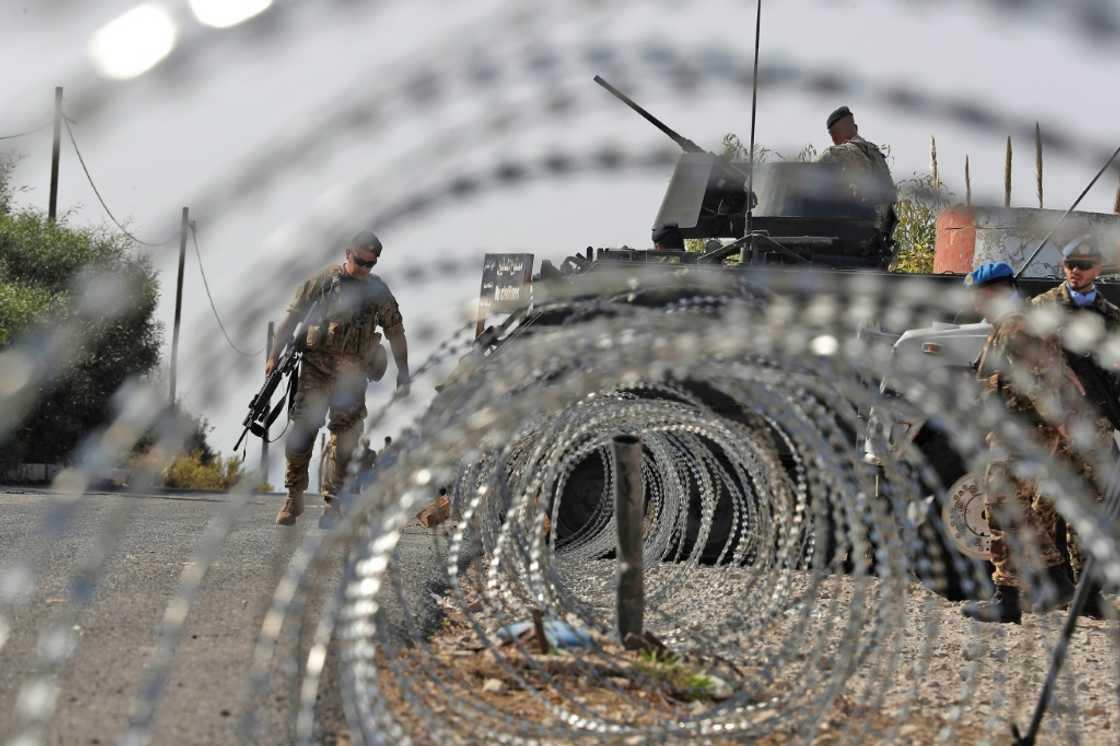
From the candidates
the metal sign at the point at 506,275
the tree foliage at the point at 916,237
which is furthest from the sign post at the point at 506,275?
the tree foliage at the point at 916,237

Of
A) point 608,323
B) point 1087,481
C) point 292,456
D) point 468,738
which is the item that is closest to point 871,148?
point 1087,481

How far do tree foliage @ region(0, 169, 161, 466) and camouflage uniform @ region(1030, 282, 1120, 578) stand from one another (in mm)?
19452

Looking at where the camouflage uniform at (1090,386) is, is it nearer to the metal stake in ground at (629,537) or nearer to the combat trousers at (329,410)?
the metal stake in ground at (629,537)

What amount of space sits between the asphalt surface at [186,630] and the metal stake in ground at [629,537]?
857mm

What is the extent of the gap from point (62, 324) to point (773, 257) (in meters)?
16.8

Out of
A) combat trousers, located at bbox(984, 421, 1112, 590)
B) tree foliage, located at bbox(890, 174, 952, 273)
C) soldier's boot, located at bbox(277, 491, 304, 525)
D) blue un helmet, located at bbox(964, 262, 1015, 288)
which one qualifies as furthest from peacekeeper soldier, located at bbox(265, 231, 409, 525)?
tree foliage, located at bbox(890, 174, 952, 273)

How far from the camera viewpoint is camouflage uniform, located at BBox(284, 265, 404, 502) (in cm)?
970

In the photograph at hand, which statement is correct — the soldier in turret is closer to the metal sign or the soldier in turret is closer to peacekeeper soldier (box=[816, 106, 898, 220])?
peacekeeper soldier (box=[816, 106, 898, 220])

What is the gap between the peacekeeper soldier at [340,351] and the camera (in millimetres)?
9641

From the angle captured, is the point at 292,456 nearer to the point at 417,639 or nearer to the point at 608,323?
the point at 417,639

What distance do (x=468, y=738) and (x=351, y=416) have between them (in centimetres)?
565

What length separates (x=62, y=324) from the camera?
2445cm

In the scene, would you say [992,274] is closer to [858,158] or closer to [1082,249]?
[1082,249]

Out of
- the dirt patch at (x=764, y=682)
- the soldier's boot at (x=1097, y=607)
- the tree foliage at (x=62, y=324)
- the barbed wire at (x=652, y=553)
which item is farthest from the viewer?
the tree foliage at (x=62, y=324)
